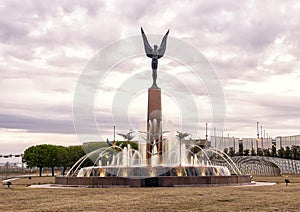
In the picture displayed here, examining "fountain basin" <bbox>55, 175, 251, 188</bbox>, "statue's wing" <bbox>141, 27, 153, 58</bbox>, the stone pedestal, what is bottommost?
"fountain basin" <bbox>55, 175, 251, 188</bbox>

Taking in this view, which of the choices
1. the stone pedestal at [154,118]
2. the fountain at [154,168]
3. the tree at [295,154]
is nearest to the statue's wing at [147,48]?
the fountain at [154,168]

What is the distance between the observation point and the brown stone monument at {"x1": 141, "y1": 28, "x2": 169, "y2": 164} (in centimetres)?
3750

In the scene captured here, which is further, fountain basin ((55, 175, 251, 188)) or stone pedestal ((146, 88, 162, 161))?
stone pedestal ((146, 88, 162, 161))

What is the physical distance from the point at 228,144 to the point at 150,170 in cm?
8711

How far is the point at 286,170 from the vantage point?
68938mm

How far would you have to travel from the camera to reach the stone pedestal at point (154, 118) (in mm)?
37594

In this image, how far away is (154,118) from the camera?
3838 cm

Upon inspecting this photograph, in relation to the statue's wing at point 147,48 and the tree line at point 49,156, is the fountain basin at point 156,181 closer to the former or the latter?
the statue's wing at point 147,48

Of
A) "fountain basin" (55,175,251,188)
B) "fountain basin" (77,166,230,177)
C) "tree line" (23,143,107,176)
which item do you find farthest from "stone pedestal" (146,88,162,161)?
"tree line" (23,143,107,176)

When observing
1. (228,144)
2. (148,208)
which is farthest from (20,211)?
(228,144)

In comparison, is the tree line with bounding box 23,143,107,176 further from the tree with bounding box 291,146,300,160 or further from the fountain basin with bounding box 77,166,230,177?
the fountain basin with bounding box 77,166,230,177

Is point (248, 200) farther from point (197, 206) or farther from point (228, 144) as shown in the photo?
point (228, 144)

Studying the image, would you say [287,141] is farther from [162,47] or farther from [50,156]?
[162,47]

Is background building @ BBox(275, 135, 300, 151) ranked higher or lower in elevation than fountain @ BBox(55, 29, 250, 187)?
higher
